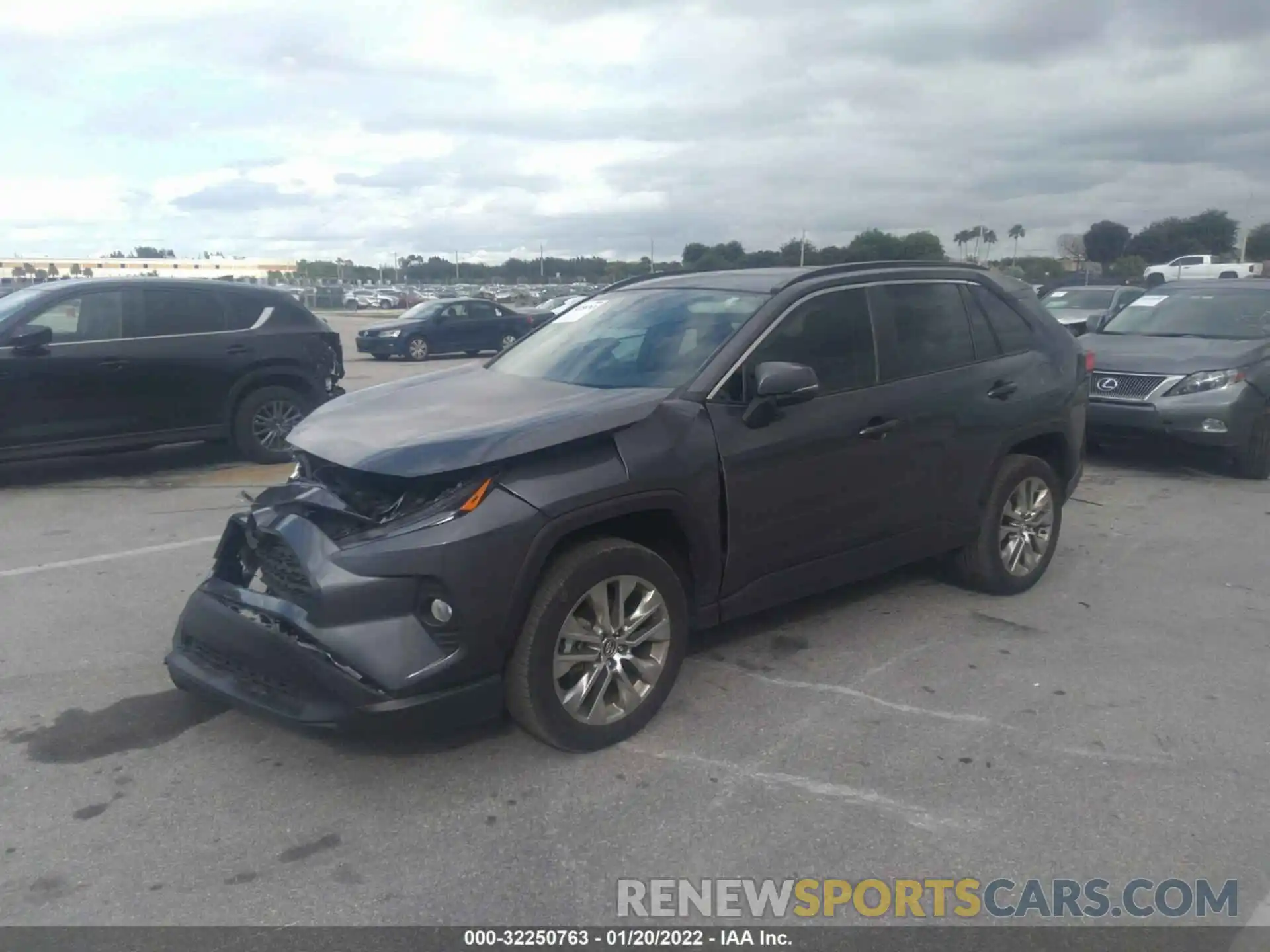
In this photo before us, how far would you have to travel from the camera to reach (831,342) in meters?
5.04

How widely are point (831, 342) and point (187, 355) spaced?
659 cm

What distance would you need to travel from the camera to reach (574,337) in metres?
5.49

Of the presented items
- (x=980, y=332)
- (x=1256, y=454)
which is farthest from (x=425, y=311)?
(x=980, y=332)

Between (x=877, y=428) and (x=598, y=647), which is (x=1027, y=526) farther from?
(x=598, y=647)

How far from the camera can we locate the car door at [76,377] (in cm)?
878

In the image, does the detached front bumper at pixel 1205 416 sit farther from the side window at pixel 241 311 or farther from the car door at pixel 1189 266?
the car door at pixel 1189 266

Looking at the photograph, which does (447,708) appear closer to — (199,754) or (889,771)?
(199,754)

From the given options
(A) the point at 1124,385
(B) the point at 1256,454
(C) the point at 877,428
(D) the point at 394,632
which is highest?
(C) the point at 877,428

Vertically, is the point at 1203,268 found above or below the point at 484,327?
above

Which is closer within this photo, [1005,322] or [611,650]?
[611,650]

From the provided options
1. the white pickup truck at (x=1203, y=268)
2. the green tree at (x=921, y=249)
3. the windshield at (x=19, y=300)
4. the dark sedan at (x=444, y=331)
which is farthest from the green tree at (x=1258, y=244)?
the windshield at (x=19, y=300)

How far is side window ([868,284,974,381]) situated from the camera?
5281 mm

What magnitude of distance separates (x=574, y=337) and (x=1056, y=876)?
130 inches
